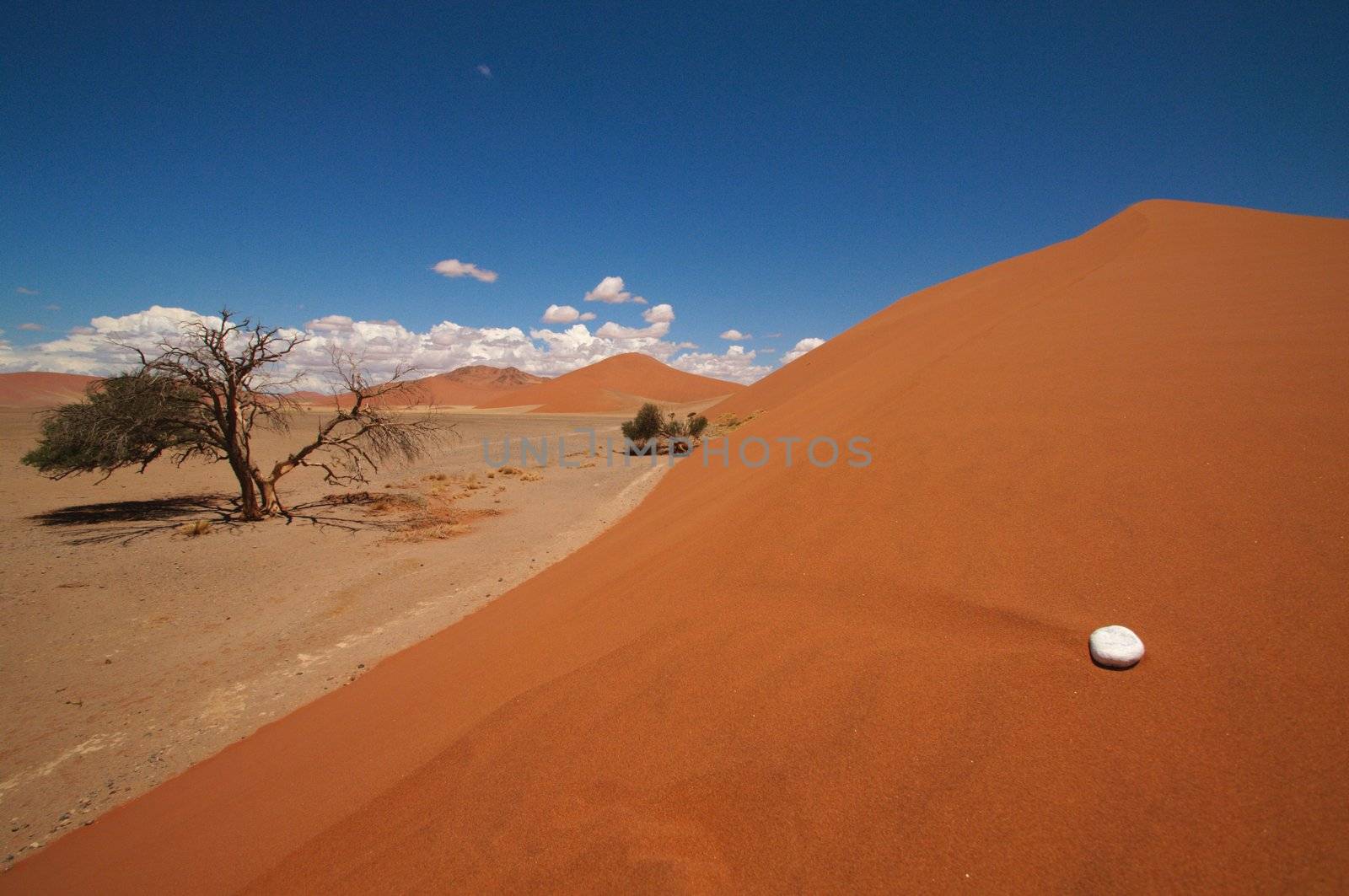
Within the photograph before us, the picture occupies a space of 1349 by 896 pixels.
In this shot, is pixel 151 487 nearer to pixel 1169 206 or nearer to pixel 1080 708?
pixel 1080 708

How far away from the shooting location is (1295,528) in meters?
2.88

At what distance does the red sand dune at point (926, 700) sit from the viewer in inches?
80.0

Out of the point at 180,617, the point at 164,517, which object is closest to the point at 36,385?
the point at 164,517

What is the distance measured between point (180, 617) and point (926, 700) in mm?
9453

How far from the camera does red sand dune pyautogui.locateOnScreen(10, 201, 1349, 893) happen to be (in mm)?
2031

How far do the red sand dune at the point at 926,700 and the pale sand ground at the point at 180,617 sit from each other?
799mm

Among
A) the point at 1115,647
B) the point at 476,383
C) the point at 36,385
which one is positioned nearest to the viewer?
the point at 1115,647

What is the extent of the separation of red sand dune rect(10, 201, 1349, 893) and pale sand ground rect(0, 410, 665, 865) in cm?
80

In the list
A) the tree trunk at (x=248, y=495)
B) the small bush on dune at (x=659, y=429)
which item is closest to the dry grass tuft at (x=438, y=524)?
the tree trunk at (x=248, y=495)

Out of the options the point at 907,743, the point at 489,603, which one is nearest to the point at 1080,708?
the point at 907,743

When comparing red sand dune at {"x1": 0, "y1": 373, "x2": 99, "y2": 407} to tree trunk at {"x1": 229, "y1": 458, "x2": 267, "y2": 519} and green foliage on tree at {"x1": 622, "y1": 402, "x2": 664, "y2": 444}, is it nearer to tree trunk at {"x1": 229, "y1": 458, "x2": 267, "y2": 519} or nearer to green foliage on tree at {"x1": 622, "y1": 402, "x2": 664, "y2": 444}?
green foliage on tree at {"x1": 622, "y1": 402, "x2": 664, "y2": 444}

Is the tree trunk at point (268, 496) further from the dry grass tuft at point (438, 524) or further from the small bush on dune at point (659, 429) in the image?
the small bush on dune at point (659, 429)

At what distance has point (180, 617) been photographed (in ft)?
24.9

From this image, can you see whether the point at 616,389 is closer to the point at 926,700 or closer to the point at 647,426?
the point at 647,426
